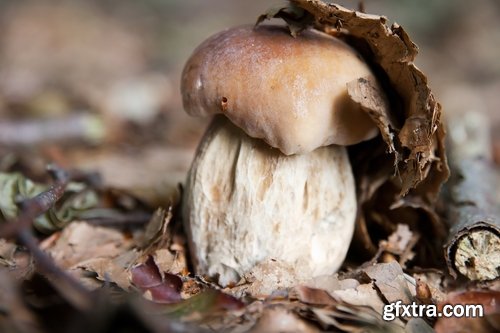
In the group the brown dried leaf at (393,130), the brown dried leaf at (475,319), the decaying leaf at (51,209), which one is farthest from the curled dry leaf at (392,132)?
the decaying leaf at (51,209)

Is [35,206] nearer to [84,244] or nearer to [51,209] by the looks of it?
[51,209]

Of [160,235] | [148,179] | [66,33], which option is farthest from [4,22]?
[160,235]

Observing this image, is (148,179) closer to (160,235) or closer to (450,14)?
(160,235)

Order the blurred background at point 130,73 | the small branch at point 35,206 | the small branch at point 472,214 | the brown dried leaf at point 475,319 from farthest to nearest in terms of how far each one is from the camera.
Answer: the blurred background at point 130,73 → the small branch at point 472,214 → the brown dried leaf at point 475,319 → the small branch at point 35,206

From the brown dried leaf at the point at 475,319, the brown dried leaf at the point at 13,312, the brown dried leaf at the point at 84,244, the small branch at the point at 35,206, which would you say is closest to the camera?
the brown dried leaf at the point at 13,312

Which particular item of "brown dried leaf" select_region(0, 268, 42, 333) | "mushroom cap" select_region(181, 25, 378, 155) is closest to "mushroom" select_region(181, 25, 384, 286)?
"mushroom cap" select_region(181, 25, 378, 155)

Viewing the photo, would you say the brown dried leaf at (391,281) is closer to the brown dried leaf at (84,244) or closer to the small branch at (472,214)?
the small branch at (472,214)
